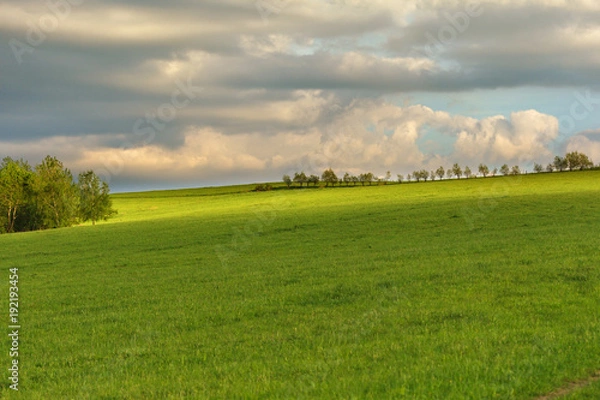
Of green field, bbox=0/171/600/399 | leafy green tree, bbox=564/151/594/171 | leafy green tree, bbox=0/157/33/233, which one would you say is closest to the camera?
green field, bbox=0/171/600/399

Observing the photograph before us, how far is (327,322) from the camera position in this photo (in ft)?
51.4

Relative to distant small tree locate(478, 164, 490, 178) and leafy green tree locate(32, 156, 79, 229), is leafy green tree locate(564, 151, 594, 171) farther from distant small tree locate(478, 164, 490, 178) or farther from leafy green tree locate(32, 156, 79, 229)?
leafy green tree locate(32, 156, 79, 229)

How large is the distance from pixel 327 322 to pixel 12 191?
93815 mm

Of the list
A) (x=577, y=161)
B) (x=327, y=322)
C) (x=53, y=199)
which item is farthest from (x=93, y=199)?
(x=577, y=161)

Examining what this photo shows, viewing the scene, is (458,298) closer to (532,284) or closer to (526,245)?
(532,284)

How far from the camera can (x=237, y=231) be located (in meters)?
53.4

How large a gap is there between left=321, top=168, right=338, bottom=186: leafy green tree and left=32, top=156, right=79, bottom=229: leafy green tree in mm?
68090

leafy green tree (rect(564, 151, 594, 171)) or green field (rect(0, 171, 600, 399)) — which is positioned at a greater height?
leafy green tree (rect(564, 151, 594, 171))

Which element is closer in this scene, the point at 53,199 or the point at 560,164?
the point at 53,199

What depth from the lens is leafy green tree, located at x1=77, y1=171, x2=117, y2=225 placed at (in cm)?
10219

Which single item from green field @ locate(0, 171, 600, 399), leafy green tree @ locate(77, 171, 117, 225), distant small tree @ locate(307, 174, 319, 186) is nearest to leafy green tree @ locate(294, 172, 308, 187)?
distant small tree @ locate(307, 174, 319, 186)

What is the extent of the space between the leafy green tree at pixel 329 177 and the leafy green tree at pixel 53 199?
223 ft

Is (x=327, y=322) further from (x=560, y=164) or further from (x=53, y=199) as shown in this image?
(x=560, y=164)

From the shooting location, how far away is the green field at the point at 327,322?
35.0 feet
